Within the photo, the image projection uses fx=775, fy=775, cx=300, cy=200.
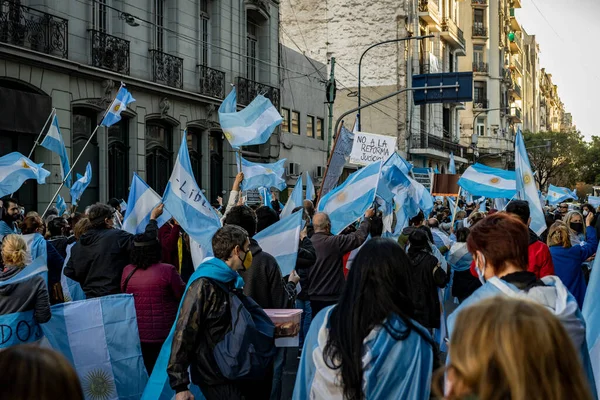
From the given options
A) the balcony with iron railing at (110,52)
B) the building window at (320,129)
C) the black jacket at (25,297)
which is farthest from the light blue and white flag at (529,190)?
the building window at (320,129)

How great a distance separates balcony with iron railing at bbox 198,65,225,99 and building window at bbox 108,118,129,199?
163 inches

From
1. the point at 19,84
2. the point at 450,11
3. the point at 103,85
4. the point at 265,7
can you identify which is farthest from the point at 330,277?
the point at 450,11

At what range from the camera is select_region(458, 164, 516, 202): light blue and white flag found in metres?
16.1

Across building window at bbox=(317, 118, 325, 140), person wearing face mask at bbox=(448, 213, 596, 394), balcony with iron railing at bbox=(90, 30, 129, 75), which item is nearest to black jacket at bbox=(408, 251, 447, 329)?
person wearing face mask at bbox=(448, 213, 596, 394)

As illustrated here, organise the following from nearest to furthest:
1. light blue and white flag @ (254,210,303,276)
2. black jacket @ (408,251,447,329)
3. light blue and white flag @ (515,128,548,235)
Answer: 1. light blue and white flag @ (254,210,303,276)
2. black jacket @ (408,251,447,329)
3. light blue and white flag @ (515,128,548,235)

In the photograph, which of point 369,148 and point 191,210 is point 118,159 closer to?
point 369,148

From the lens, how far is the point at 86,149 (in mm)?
20109

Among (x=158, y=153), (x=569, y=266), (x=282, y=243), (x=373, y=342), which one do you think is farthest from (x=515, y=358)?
(x=158, y=153)

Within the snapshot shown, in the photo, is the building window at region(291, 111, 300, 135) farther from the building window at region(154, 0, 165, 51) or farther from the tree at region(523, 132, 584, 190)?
the tree at region(523, 132, 584, 190)

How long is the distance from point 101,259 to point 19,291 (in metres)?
0.85

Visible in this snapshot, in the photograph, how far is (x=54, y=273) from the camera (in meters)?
7.91

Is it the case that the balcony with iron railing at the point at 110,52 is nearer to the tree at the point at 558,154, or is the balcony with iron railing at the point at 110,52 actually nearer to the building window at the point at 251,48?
the building window at the point at 251,48

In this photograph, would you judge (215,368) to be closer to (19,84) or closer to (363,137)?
(363,137)

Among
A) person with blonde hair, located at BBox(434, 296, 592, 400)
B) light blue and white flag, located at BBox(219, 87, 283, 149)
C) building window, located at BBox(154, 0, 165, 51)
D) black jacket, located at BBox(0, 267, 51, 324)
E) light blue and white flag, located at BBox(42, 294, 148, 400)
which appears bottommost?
light blue and white flag, located at BBox(42, 294, 148, 400)
